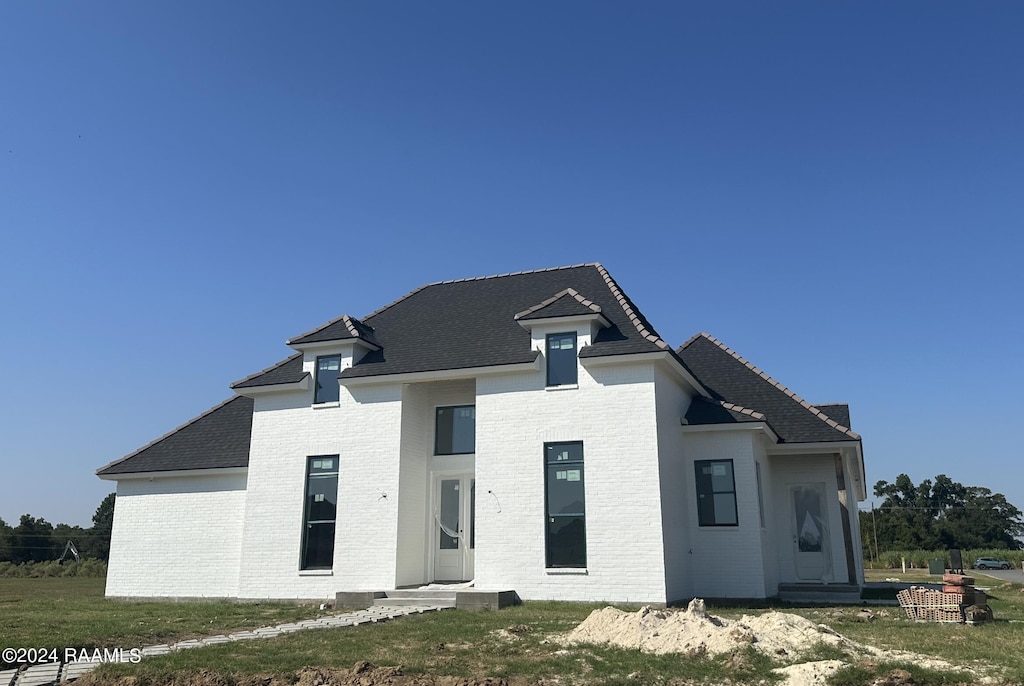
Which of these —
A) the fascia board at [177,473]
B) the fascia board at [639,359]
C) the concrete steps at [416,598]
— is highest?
the fascia board at [639,359]

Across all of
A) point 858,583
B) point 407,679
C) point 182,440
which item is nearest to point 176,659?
point 407,679

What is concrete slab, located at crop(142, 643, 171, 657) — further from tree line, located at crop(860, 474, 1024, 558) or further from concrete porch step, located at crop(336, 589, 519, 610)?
tree line, located at crop(860, 474, 1024, 558)

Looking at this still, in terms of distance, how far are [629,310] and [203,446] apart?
12.3 m

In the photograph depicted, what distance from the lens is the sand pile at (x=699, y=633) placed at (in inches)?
372

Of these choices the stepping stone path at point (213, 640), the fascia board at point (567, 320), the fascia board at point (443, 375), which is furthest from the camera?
the fascia board at point (443, 375)

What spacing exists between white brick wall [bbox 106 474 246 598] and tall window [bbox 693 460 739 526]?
458 inches

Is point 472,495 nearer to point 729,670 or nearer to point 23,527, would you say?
point 729,670

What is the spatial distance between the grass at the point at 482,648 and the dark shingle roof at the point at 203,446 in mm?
5638

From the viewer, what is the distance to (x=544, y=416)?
17.2 metres

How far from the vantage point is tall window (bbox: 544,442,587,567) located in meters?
Result: 16.4

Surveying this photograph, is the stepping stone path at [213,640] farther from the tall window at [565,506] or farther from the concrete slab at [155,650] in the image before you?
the tall window at [565,506]

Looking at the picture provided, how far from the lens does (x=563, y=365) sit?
17.5 m

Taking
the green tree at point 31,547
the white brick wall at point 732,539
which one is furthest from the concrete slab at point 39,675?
the green tree at point 31,547

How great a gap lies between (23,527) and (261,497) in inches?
1639
